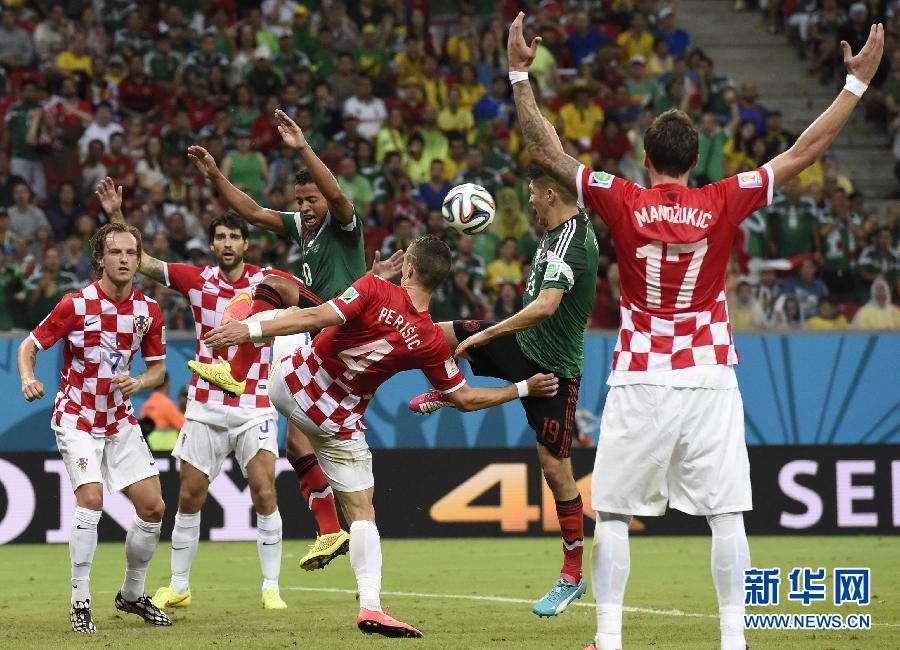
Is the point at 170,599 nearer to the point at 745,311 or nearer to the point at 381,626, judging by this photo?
the point at 381,626

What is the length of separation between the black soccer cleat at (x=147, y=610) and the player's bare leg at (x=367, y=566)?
1.48 meters

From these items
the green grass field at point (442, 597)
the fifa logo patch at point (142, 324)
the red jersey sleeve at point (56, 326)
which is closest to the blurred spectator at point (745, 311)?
the green grass field at point (442, 597)

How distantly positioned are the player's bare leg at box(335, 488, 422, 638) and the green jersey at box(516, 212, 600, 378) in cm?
161

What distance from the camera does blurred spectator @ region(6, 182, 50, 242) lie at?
17609 mm

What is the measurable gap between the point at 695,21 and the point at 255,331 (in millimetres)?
18325

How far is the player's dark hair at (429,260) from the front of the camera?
828 cm

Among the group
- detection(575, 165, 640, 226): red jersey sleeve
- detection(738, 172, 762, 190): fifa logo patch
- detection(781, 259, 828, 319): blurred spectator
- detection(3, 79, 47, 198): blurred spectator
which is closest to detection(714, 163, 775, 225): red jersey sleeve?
detection(738, 172, 762, 190): fifa logo patch

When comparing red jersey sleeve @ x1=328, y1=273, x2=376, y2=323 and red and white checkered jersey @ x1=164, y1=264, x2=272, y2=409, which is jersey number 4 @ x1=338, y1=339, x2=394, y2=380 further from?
red and white checkered jersey @ x1=164, y1=264, x2=272, y2=409

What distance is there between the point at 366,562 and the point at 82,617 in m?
1.83

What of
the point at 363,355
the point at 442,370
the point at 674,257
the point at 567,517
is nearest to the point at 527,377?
the point at 567,517

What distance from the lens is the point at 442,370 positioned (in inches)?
336

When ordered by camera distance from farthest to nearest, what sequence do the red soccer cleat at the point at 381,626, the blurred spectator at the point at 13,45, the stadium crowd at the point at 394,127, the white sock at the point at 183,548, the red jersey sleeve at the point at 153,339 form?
the blurred spectator at the point at 13,45, the stadium crowd at the point at 394,127, the white sock at the point at 183,548, the red jersey sleeve at the point at 153,339, the red soccer cleat at the point at 381,626

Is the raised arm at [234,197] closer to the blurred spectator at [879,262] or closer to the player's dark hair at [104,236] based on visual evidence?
the player's dark hair at [104,236]

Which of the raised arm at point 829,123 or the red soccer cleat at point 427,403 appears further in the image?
the red soccer cleat at point 427,403
